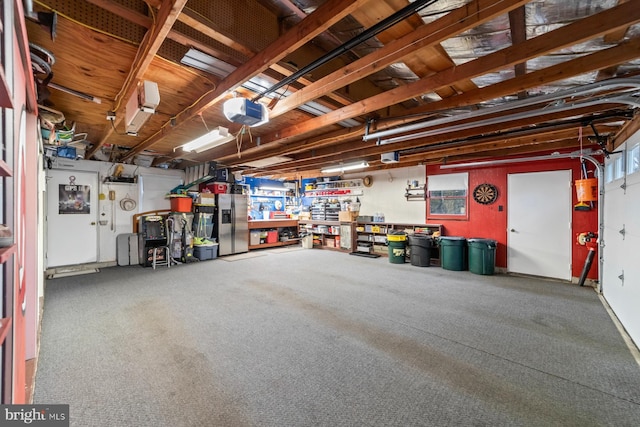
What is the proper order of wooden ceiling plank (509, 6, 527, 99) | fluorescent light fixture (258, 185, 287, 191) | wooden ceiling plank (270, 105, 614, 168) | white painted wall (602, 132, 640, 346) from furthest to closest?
fluorescent light fixture (258, 185, 287, 191) < wooden ceiling plank (270, 105, 614, 168) < white painted wall (602, 132, 640, 346) < wooden ceiling plank (509, 6, 527, 99)

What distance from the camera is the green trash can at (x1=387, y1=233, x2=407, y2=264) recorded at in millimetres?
6824

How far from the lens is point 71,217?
6000 mm

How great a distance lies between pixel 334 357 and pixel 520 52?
9.50ft

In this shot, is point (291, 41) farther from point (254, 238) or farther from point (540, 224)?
point (254, 238)

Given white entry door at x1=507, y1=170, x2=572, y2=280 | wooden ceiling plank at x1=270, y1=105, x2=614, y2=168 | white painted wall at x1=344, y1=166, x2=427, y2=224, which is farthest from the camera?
white painted wall at x1=344, y1=166, x2=427, y2=224

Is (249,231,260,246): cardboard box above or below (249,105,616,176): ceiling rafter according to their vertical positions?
below

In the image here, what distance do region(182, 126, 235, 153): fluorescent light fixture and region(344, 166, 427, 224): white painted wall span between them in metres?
5.03

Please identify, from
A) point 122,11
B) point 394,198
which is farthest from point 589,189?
point 122,11

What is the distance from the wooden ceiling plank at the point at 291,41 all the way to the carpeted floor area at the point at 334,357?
2.49 m

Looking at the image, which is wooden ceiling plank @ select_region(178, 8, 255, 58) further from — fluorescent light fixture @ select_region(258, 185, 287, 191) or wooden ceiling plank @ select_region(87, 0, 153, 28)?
fluorescent light fixture @ select_region(258, 185, 287, 191)

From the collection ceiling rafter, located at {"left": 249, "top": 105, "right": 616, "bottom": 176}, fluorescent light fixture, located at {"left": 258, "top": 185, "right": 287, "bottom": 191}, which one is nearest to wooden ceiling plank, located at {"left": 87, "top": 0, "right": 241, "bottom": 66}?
ceiling rafter, located at {"left": 249, "top": 105, "right": 616, "bottom": 176}

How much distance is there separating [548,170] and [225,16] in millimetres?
6234

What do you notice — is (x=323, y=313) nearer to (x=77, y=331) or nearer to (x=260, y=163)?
(x=77, y=331)

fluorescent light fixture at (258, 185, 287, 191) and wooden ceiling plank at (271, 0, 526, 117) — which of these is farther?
fluorescent light fixture at (258, 185, 287, 191)
